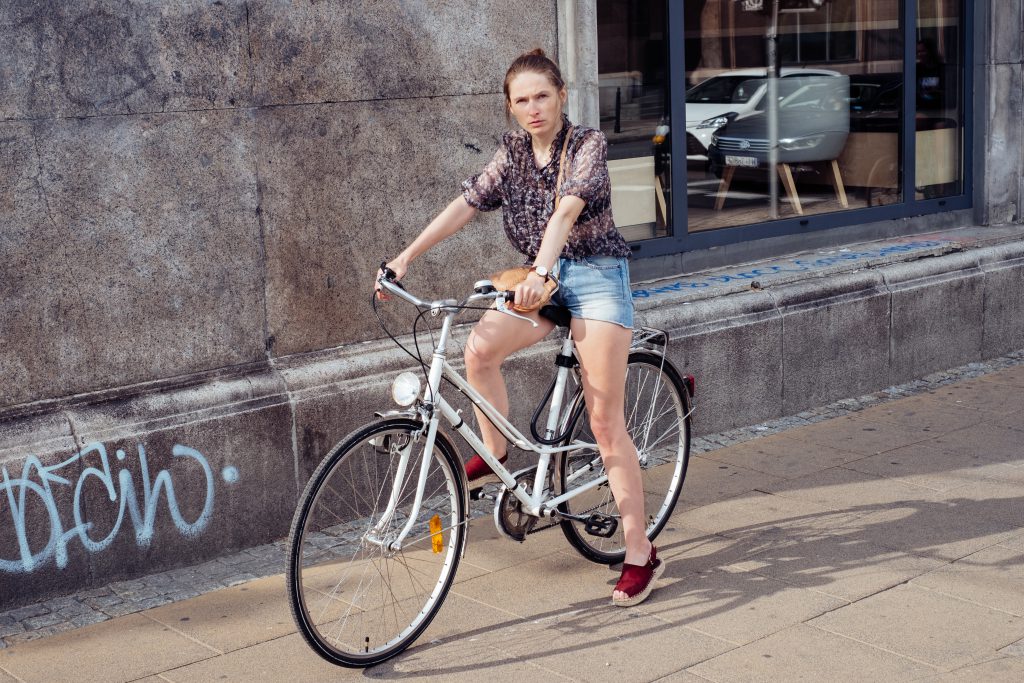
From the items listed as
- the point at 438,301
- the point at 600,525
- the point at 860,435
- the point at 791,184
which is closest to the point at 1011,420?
the point at 860,435

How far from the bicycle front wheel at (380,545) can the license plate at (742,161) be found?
4011 millimetres

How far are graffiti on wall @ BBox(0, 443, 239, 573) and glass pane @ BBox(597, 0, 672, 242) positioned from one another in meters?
2.97

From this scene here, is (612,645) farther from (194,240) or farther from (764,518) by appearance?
(194,240)

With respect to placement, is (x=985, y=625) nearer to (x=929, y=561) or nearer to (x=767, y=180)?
(x=929, y=561)

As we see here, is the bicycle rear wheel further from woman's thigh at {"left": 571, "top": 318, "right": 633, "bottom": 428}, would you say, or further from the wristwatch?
the wristwatch

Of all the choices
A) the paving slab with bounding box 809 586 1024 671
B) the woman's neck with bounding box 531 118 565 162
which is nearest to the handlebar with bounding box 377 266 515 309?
the woman's neck with bounding box 531 118 565 162

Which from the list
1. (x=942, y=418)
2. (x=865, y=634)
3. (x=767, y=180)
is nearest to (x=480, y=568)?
(x=865, y=634)

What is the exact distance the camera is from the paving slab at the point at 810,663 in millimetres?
3861

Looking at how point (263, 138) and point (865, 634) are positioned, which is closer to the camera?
point (865, 634)

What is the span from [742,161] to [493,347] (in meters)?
3.97

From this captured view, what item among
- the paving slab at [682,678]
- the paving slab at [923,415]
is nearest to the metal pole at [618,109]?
the paving slab at [923,415]

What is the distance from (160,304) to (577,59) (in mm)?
2418

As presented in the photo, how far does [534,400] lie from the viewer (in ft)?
19.6

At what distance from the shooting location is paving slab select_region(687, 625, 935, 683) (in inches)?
152
